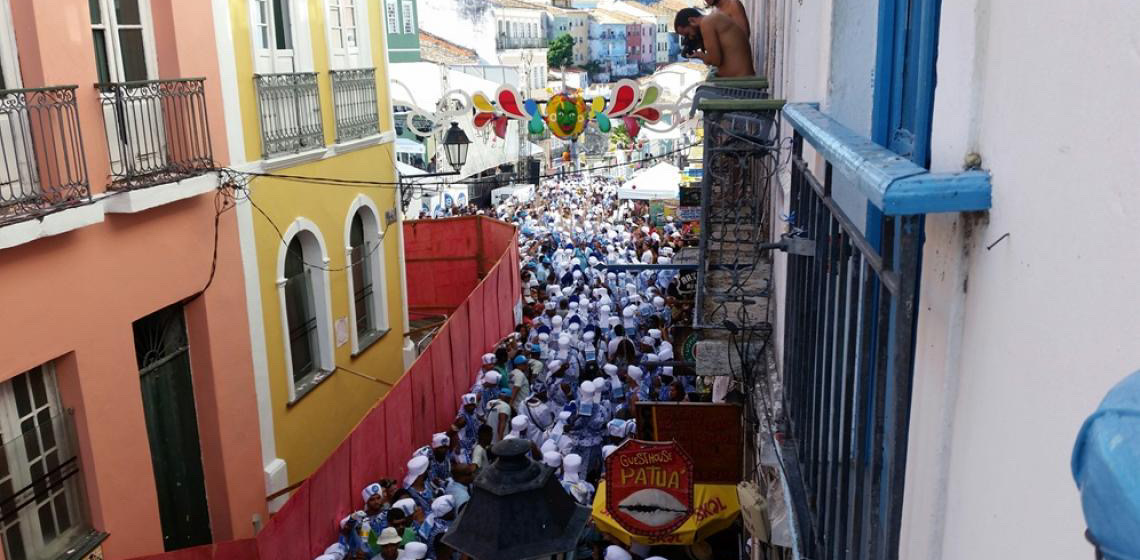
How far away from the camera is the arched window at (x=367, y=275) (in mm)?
13500

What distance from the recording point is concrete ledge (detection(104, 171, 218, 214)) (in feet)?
26.1

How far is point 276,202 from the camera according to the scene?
10.9 m

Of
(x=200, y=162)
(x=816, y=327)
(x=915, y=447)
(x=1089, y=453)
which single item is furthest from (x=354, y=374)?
(x=1089, y=453)

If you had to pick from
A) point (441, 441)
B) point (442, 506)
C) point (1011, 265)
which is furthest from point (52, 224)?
point (1011, 265)

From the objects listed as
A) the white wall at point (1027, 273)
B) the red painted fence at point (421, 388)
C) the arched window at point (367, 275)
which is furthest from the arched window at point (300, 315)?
the white wall at point (1027, 273)

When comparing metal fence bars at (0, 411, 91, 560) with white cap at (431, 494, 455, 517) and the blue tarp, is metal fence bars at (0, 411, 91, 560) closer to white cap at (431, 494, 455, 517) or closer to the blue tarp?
white cap at (431, 494, 455, 517)

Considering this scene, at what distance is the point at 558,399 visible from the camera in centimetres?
1122

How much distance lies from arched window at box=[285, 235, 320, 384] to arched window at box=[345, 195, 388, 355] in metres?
1.14

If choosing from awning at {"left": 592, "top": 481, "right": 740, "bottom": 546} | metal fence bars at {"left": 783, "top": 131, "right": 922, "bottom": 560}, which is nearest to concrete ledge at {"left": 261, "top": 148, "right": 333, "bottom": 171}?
awning at {"left": 592, "top": 481, "right": 740, "bottom": 546}

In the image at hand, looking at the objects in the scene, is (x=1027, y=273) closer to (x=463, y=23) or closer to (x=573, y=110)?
(x=573, y=110)

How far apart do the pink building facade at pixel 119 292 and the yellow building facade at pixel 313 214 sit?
0.47 m

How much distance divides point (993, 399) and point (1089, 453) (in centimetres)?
99

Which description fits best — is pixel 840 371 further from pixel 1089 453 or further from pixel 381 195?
pixel 381 195

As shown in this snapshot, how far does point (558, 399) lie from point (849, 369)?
326 inches
